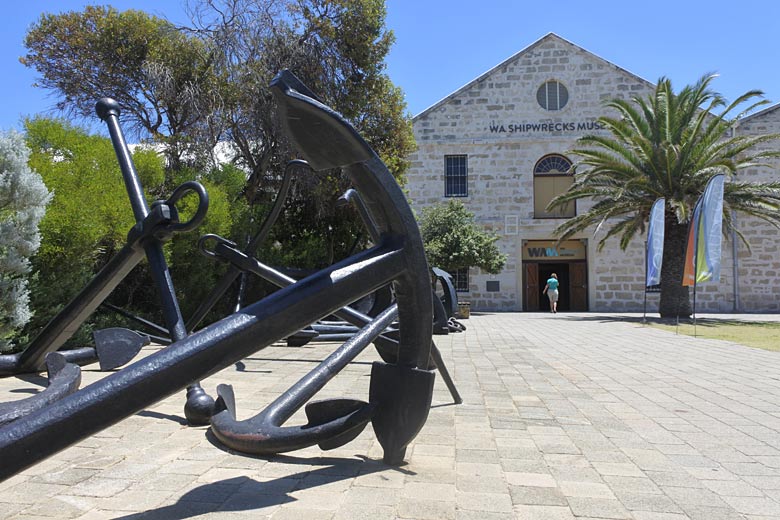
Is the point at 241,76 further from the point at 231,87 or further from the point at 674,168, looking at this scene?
the point at 674,168

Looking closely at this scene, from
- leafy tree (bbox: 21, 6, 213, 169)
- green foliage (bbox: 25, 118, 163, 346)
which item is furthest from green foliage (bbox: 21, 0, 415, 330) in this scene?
green foliage (bbox: 25, 118, 163, 346)

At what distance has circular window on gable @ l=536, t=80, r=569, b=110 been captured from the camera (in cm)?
2233

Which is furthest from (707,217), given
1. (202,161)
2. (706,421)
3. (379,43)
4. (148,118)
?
(148,118)

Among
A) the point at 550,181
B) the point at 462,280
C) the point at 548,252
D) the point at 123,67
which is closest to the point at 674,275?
the point at 548,252

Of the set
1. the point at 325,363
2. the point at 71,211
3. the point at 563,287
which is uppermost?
the point at 71,211

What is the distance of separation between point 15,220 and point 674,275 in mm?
16341

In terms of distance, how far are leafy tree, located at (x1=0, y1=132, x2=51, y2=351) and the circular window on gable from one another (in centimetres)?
2046

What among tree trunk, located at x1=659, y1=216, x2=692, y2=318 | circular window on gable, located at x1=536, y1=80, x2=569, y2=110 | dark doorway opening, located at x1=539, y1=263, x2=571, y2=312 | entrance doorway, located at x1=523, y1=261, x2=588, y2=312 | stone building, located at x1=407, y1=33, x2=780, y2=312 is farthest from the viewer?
dark doorway opening, located at x1=539, y1=263, x2=571, y2=312

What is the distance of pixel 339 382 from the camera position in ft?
16.3

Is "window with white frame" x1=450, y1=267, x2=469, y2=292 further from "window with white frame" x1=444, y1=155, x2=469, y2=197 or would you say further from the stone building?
"window with white frame" x1=444, y1=155, x2=469, y2=197

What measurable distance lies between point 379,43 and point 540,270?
13.6m

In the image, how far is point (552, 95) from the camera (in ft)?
73.5

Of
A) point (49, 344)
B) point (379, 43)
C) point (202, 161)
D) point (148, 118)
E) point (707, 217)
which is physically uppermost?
point (379, 43)

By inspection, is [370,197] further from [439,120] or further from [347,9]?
[439,120]
